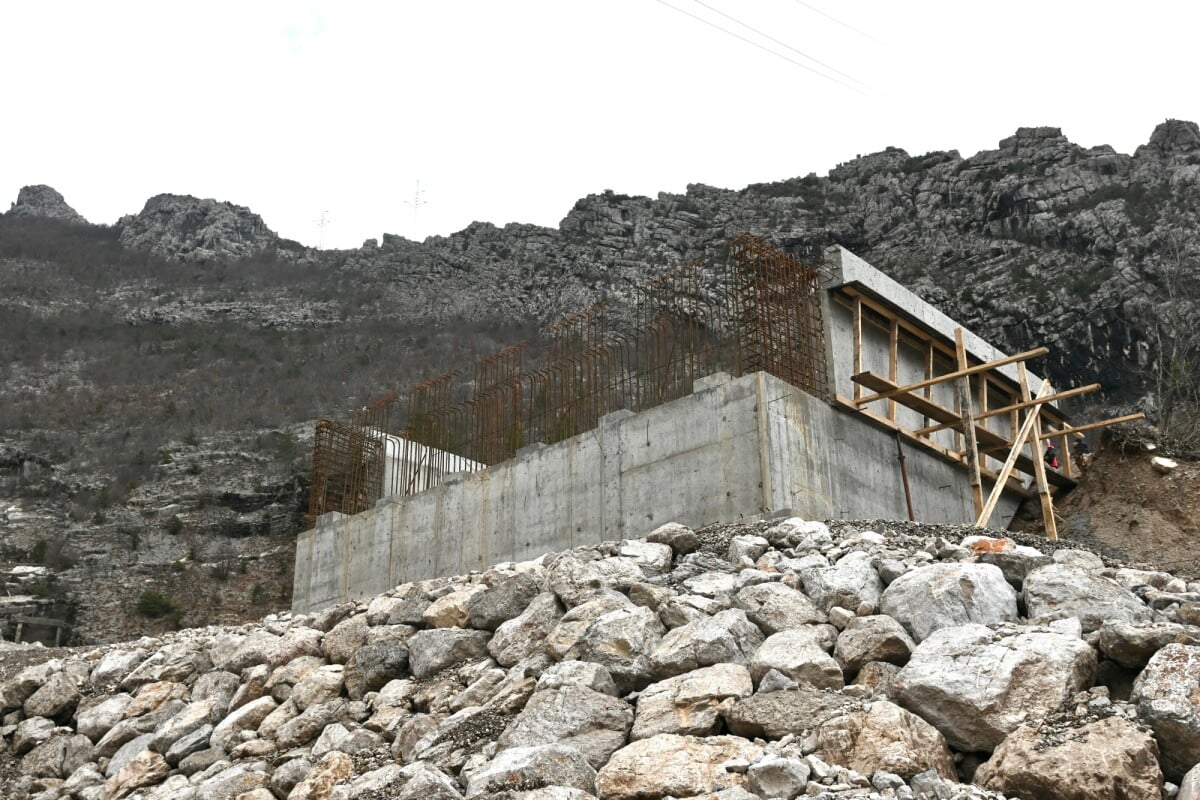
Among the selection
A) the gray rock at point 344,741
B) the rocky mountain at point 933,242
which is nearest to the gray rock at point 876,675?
the gray rock at point 344,741

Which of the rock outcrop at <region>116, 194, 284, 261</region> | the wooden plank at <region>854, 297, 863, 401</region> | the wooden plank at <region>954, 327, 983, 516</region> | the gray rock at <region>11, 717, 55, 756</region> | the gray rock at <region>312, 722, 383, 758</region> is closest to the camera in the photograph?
the gray rock at <region>312, 722, 383, 758</region>

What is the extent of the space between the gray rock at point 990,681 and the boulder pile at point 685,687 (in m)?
0.02

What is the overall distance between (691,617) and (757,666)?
114 cm

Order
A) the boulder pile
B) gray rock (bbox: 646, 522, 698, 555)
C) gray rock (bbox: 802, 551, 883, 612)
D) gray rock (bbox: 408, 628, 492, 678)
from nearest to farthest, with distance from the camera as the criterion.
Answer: the boulder pile
gray rock (bbox: 802, 551, 883, 612)
gray rock (bbox: 408, 628, 492, 678)
gray rock (bbox: 646, 522, 698, 555)

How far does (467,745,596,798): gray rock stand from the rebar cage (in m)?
7.57

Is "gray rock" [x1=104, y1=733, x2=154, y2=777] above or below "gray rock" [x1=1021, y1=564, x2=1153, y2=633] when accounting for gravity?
below

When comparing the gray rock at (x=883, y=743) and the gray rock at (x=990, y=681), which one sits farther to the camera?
the gray rock at (x=990, y=681)

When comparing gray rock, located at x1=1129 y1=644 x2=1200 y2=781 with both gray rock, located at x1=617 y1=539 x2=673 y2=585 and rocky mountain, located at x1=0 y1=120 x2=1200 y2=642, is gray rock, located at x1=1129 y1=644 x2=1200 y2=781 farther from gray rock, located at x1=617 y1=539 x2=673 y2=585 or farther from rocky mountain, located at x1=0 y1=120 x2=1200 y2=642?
rocky mountain, located at x1=0 y1=120 x2=1200 y2=642

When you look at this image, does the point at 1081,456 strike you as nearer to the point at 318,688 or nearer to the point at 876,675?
the point at 876,675

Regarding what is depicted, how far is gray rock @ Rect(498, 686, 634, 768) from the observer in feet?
25.5

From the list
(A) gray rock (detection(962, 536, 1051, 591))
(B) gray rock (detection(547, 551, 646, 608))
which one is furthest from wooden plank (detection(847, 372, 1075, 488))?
(A) gray rock (detection(962, 536, 1051, 591))

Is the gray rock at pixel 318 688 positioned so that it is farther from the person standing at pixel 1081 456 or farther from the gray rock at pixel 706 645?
the person standing at pixel 1081 456

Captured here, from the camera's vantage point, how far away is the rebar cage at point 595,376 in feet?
48.9

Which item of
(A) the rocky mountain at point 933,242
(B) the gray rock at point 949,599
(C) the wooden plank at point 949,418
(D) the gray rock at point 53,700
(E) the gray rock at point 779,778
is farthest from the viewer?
(A) the rocky mountain at point 933,242
